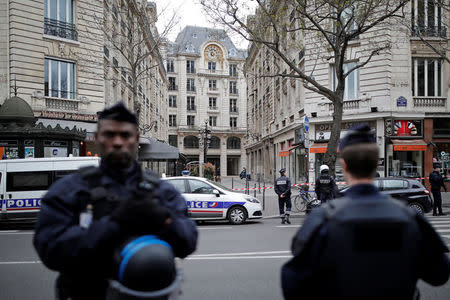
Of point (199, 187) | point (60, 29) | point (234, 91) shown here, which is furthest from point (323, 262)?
point (234, 91)

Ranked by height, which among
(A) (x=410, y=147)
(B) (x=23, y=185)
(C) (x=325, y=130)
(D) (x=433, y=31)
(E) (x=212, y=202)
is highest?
(D) (x=433, y=31)

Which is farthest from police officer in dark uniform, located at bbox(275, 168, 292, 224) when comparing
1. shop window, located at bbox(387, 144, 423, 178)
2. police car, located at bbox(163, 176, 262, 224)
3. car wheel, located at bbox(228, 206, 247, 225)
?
shop window, located at bbox(387, 144, 423, 178)

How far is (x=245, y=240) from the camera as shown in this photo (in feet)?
27.5

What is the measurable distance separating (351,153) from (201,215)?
380 inches

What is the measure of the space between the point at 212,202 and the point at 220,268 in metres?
5.31

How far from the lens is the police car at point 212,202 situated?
36.5 ft

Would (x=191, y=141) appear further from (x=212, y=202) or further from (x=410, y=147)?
(x=212, y=202)

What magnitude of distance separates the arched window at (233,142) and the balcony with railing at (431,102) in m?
42.9

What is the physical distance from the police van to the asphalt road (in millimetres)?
1476

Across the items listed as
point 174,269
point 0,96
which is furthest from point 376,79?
point 174,269

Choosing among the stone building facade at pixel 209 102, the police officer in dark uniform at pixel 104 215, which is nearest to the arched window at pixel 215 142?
the stone building facade at pixel 209 102

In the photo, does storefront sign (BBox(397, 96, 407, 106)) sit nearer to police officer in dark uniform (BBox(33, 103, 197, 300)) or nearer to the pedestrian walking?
the pedestrian walking

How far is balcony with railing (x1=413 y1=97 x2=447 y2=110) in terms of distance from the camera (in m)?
21.4

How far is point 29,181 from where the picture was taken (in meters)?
11.0
